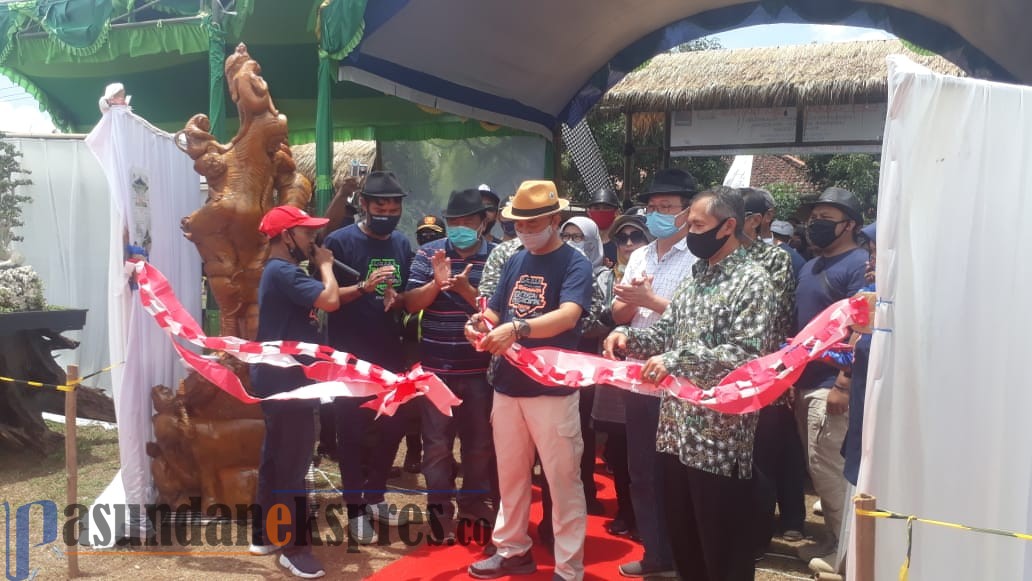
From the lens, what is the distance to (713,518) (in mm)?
3227

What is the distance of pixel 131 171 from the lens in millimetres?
4762

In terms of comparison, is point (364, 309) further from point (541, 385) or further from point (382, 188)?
point (541, 385)

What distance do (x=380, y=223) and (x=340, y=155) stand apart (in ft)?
24.5

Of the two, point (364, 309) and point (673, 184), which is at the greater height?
point (673, 184)

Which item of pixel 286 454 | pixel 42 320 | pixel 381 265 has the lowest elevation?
pixel 286 454

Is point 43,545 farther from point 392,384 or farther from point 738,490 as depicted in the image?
point 738,490

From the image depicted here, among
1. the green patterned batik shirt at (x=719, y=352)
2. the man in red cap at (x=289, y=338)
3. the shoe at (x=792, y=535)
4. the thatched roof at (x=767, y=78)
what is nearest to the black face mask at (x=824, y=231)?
the green patterned batik shirt at (x=719, y=352)

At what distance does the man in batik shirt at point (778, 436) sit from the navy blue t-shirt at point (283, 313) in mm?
2269

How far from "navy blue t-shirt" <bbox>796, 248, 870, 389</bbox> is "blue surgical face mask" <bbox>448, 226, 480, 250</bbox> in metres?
1.88

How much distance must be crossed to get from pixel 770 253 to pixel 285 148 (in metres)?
3.31

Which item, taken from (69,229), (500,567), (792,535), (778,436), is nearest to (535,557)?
(500,567)

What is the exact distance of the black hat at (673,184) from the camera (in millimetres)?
4320

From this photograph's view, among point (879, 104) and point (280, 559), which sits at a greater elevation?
point (879, 104)

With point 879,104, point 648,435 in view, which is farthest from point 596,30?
point 648,435
